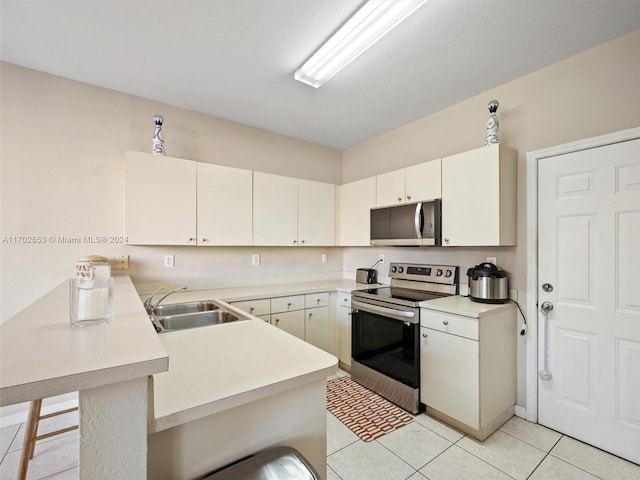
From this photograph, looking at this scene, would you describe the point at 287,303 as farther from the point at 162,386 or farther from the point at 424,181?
the point at 162,386

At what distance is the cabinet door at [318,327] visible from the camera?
2967mm

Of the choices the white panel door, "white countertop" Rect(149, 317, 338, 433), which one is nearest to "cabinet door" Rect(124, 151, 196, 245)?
"white countertop" Rect(149, 317, 338, 433)

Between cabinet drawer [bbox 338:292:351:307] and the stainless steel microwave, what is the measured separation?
0.63 m

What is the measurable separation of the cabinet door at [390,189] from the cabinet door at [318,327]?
133cm

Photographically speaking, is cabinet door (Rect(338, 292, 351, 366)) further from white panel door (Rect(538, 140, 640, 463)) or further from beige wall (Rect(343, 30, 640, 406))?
white panel door (Rect(538, 140, 640, 463))

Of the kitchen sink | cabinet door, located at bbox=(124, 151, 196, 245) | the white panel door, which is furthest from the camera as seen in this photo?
cabinet door, located at bbox=(124, 151, 196, 245)

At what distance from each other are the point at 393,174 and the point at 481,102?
0.95 metres

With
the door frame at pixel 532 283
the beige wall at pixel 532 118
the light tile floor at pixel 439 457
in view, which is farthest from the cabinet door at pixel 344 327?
the door frame at pixel 532 283

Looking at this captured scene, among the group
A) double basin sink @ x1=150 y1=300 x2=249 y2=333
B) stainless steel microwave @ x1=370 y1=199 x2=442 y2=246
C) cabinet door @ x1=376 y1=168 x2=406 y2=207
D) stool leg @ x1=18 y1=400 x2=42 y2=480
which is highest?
cabinet door @ x1=376 y1=168 x2=406 y2=207

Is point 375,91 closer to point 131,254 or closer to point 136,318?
point 136,318

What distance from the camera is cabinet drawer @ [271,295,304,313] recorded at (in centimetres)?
277

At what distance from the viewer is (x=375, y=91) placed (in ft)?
8.04

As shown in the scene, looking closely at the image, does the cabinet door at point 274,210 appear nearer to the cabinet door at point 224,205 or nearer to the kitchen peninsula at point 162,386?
the cabinet door at point 224,205

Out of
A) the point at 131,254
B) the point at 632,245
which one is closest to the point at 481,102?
the point at 632,245
